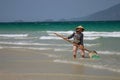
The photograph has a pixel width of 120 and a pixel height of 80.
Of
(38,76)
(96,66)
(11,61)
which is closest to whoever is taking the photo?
(38,76)

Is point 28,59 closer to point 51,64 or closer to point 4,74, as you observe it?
point 51,64

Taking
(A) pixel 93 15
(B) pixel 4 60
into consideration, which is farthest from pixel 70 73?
(A) pixel 93 15

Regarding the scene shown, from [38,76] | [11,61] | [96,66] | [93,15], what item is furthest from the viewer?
A: [93,15]

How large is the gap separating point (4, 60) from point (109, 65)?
4.24 meters

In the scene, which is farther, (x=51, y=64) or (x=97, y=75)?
(x=51, y=64)

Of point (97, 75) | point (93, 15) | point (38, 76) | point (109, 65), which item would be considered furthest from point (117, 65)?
point (93, 15)

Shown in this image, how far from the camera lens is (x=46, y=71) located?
1105cm

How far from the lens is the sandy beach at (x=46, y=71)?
33.1 ft

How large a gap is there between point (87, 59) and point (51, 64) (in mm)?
1656

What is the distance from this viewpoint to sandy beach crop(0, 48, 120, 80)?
33.1ft

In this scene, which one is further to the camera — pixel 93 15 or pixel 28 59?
pixel 93 15

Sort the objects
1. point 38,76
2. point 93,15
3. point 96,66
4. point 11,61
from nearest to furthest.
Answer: point 38,76
point 96,66
point 11,61
point 93,15

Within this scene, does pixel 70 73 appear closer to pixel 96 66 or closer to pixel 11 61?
pixel 96 66

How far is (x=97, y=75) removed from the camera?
408 inches
